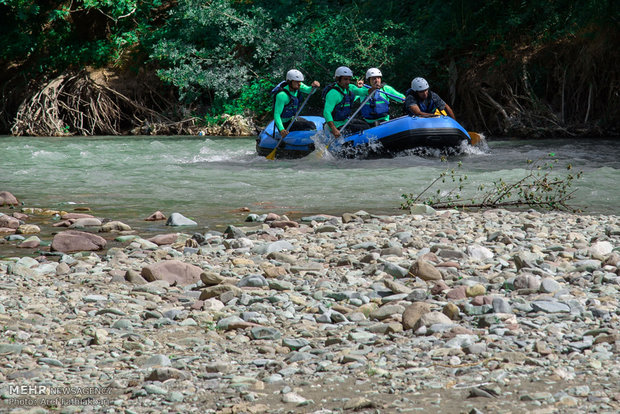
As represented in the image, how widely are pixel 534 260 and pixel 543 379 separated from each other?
186cm

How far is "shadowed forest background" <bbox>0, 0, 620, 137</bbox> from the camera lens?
14.8 metres

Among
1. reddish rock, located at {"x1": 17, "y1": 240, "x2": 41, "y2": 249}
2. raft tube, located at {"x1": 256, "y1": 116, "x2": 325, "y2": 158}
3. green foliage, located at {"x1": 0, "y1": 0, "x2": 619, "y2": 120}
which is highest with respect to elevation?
green foliage, located at {"x1": 0, "y1": 0, "x2": 619, "y2": 120}

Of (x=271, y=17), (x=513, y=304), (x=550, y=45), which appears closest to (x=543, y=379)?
(x=513, y=304)

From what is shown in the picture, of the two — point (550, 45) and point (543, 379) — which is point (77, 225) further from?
point (550, 45)

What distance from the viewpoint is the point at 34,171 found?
10.6m

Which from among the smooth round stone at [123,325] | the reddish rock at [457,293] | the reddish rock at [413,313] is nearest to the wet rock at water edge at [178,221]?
the smooth round stone at [123,325]

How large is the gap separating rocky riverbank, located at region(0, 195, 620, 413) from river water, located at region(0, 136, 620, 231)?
190cm

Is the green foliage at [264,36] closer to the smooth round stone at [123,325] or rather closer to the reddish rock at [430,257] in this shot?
the reddish rock at [430,257]

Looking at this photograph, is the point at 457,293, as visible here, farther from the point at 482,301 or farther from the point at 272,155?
the point at 272,155

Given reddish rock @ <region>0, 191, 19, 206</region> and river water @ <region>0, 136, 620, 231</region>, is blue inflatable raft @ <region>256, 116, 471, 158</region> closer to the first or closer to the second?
river water @ <region>0, 136, 620, 231</region>

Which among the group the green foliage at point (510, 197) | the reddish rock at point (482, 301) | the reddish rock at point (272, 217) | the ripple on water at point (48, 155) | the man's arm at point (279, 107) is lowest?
the reddish rock at point (482, 301)

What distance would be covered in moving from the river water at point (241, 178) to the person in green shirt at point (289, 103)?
67 cm

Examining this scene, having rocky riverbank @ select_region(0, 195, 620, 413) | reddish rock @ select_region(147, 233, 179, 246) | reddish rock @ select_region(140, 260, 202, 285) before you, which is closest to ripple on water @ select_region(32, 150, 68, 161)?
reddish rock @ select_region(147, 233, 179, 246)

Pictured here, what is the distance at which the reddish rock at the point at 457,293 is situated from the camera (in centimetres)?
368
